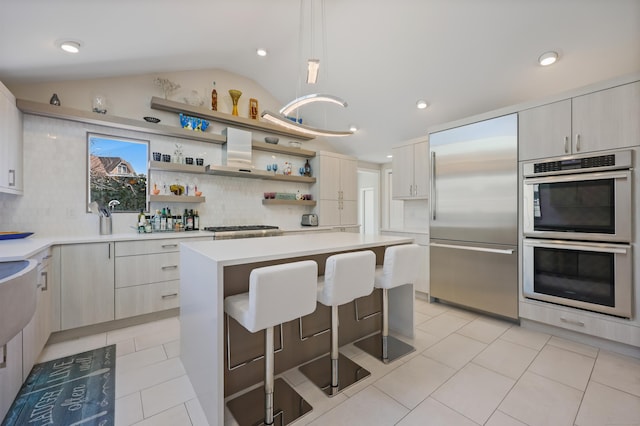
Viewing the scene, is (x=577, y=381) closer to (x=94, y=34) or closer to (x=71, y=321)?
(x=71, y=321)

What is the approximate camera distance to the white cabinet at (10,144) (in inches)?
91.7

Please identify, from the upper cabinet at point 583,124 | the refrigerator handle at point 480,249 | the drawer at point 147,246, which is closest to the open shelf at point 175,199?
the drawer at point 147,246

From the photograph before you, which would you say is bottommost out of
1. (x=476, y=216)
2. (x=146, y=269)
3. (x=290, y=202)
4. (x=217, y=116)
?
(x=146, y=269)

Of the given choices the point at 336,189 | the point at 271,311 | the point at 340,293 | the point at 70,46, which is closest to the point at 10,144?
the point at 70,46

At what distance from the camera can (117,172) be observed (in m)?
3.37

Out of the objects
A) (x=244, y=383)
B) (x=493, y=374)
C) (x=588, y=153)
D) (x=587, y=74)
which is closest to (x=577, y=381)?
(x=493, y=374)

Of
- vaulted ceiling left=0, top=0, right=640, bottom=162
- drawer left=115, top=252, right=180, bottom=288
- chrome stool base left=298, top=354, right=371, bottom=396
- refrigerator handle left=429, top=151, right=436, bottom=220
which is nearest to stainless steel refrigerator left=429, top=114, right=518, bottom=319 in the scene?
refrigerator handle left=429, top=151, right=436, bottom=220

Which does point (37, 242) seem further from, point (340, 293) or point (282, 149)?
point (282, 149)

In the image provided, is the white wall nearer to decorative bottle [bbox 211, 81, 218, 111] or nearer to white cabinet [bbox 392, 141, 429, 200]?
decorative bottle [bbox 211, 81, 218, 111]

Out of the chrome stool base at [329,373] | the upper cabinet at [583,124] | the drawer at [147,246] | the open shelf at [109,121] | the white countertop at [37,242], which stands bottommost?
the chrome stool base at [329,373]

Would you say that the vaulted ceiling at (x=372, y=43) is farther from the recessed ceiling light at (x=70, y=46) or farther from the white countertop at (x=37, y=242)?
the white countertop at (x=37, y=242)

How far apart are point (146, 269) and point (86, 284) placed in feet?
1.64

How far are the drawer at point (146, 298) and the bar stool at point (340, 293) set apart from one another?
1.87m

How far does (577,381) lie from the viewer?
1962mm
